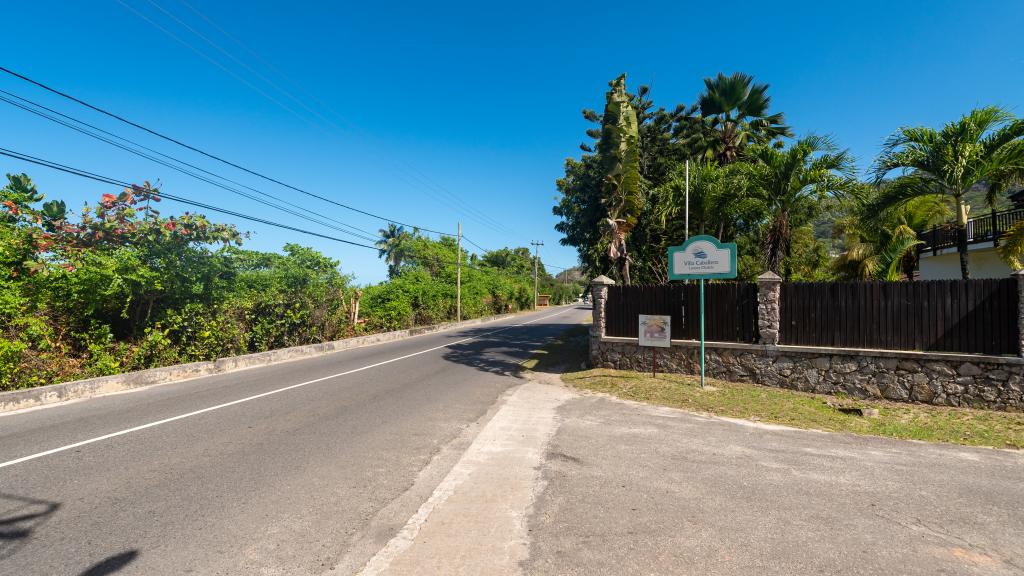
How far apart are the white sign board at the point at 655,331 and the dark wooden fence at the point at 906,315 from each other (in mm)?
2337

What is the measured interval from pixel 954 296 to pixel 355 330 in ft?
62.1

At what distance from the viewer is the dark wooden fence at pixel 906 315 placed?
Answer: 736cm

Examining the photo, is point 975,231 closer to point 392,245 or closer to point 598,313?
point 598,313

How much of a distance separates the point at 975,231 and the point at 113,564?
955 inches

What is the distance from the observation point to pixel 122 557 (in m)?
2.98

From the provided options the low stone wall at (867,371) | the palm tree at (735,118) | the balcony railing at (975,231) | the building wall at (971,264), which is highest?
the palm tree at (735,118)

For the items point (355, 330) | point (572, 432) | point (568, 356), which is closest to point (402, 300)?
point (355, 330)

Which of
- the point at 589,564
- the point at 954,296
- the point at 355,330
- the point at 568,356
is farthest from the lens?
the point at 355,330

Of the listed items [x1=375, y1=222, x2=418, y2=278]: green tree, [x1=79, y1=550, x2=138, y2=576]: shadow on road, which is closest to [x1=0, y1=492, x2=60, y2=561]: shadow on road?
[x1=79, y1=550, x2=138, y2=576]: shadow on road

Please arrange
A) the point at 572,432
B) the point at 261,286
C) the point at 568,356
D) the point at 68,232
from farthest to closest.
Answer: the point at 261,286 → the point at 568,356 → the point at 68,232 → the point at 572,432

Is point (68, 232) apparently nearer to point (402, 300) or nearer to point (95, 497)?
point (95, 497)

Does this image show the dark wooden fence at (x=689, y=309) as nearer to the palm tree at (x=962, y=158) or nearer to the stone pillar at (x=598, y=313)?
the stone pillar at (x=598, y=313)

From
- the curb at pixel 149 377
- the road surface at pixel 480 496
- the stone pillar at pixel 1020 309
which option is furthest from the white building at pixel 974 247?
the curb at pixel 149 377

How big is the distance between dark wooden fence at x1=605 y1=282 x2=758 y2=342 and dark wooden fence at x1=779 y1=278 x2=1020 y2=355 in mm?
723
